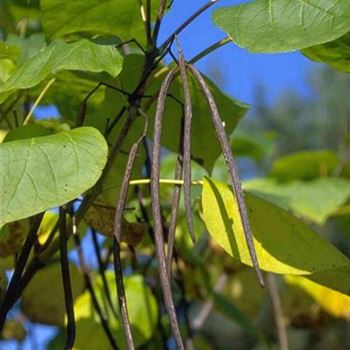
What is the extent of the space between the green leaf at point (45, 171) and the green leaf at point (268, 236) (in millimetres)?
85

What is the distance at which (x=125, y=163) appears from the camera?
77 centimetres

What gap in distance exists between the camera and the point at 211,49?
0.64 meters

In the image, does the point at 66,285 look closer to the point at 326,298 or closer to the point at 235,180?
the point at 235,180

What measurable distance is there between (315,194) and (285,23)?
2.58 feet

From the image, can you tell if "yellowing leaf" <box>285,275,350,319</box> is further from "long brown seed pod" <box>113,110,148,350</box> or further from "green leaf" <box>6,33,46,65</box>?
"long brown seed pod" <box>113,110,148,350</box>

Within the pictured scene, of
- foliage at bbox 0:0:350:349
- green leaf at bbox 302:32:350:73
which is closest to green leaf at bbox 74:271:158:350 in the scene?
foliage at bbox 0:0:350:349

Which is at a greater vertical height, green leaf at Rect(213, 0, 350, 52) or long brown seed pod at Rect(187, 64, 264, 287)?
green leaf at Rect(213, 0, 350, 52)

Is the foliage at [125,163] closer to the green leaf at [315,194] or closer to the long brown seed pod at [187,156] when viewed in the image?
the long brown seed pod at [187,156]

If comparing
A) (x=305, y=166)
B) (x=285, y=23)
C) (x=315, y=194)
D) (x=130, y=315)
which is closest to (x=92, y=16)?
(x=285, y=23)

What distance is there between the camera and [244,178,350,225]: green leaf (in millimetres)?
1275

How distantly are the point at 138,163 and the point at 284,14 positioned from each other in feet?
0.81

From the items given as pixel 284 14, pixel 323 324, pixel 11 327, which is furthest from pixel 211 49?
pixel 323 324

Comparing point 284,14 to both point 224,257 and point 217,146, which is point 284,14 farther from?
A: point 224,257

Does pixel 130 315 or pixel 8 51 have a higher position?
pixel 8 51
